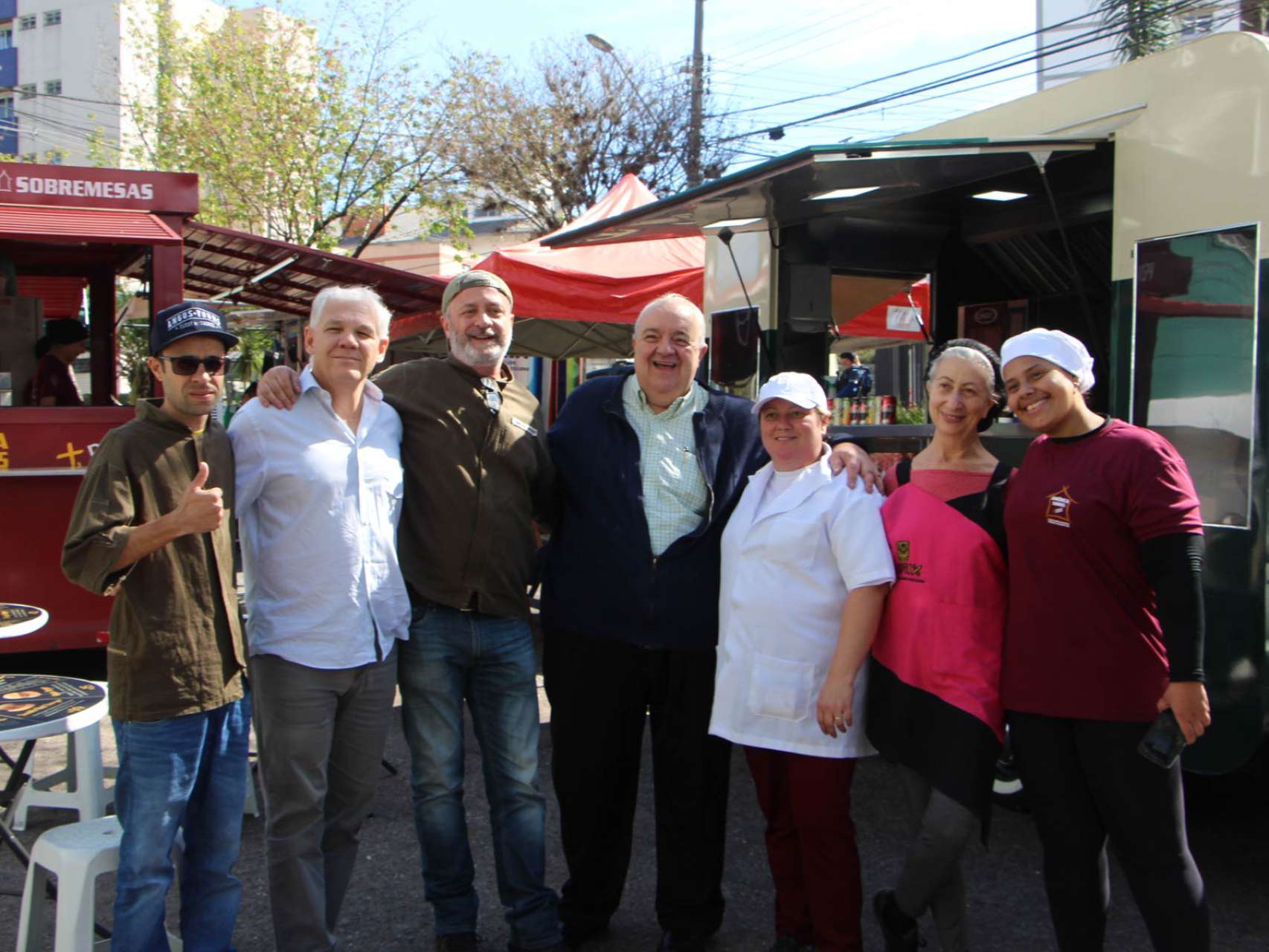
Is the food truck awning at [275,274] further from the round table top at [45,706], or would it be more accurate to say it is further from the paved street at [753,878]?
the paved street at [753,878]

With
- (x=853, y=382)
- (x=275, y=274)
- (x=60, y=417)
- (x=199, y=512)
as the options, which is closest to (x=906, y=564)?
(x=199, y=512)

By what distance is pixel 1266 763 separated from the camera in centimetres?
374

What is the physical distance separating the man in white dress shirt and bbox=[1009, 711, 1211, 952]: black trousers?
1644 millimetres

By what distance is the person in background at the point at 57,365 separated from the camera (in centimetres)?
637

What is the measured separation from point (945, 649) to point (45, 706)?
96.3 inches

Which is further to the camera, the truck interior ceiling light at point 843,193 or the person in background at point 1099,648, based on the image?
the truck interior ceiling light at point 843,193

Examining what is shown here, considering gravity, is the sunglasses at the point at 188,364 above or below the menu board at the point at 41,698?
above

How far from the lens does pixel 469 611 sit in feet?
9.79

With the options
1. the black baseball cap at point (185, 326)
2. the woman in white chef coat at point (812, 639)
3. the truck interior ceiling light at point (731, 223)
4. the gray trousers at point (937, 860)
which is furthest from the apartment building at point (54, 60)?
the gray trousers at point (937, 860)

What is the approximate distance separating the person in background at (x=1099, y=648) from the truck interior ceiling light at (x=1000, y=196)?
309cm

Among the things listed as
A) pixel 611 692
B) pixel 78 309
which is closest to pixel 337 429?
pixel 611 692

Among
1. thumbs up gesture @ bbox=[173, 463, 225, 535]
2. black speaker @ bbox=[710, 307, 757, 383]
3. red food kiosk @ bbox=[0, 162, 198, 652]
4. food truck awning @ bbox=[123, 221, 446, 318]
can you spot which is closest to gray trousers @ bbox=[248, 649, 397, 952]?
thumbs up gesture @ bbox=[173, 463, 225, 535]

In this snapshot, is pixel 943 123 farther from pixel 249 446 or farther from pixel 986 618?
pixel 249 446

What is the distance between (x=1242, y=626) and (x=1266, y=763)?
812mm
